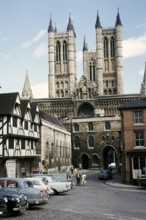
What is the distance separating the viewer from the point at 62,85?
388 feet

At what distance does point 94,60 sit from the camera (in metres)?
126

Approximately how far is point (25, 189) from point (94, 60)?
360 ft

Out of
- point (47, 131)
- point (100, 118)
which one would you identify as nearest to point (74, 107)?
point (100, 118)

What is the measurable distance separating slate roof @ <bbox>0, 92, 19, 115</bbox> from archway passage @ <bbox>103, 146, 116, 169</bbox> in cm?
4466

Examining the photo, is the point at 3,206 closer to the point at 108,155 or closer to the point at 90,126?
the point at 90,126

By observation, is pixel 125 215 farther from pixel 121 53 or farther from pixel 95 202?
pixel 121 53

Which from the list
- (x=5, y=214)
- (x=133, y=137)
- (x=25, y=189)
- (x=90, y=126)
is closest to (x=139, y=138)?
(x=133, y=137)

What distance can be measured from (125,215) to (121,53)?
10558cm

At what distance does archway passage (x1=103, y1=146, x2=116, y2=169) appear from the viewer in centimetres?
8311

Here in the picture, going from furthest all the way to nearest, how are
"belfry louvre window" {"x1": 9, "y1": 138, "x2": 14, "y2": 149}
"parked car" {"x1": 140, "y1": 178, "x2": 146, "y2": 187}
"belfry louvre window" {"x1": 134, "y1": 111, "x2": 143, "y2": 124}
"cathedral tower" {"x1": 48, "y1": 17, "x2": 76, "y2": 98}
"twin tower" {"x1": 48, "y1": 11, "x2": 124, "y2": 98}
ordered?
"cathedral tower" {"x1": 48, "y1": 17, "x2": 76, "y2": 98} < "twin tower" {"x1": 48, "y1": 11, "x2": 124, "y2": 98} < "belfry louvre window" {"x1": 134, "y1": 111, "x2": 143, "y2": 124} < "belfry louvre window" {"x1": 9, "y1": 138, "x2": 14, "y2": 149} < "parked car" {"x1": 140, "y1": 178, "x2": 146, "y2": 187}

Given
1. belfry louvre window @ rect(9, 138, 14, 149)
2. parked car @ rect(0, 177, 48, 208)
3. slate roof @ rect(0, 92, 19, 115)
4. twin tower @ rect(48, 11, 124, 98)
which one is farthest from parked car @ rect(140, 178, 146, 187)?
twin tower @ rect(48, 11, 124, 98)

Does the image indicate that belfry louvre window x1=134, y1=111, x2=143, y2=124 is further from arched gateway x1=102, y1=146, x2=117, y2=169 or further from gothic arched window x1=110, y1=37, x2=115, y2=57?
gothic arched window x1=110, y1=37, x2=115, y2=57

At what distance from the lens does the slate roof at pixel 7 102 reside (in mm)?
38062

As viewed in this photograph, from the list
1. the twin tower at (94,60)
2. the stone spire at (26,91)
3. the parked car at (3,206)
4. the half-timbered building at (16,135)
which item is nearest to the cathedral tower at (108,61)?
the twin tower at (94,60)
